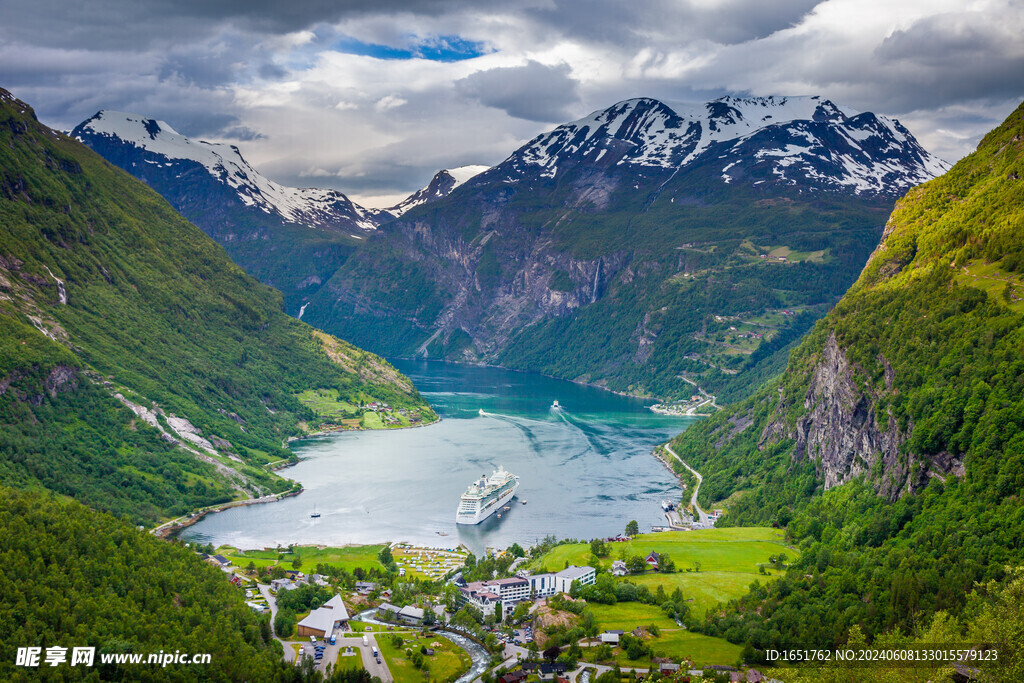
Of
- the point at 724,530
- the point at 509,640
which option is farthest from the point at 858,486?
the point at 509,640

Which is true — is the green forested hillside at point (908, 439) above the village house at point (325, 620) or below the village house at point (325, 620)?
above

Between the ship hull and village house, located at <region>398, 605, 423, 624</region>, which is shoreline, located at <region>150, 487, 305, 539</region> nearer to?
the ship hull

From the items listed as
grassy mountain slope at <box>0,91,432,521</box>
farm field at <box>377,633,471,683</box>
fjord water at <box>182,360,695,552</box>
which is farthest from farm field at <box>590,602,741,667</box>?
grassy mountain slope at <box>0,91,432,521</box>

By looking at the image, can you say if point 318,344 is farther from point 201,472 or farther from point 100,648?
point 100,648

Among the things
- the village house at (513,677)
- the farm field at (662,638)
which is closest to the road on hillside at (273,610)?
the village house at (513,677)

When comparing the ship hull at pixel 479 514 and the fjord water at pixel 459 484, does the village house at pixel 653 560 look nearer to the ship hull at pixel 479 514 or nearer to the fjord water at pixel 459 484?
the fjord water at pixel 459 484

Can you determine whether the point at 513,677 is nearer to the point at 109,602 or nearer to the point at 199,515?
the point at 109,602
